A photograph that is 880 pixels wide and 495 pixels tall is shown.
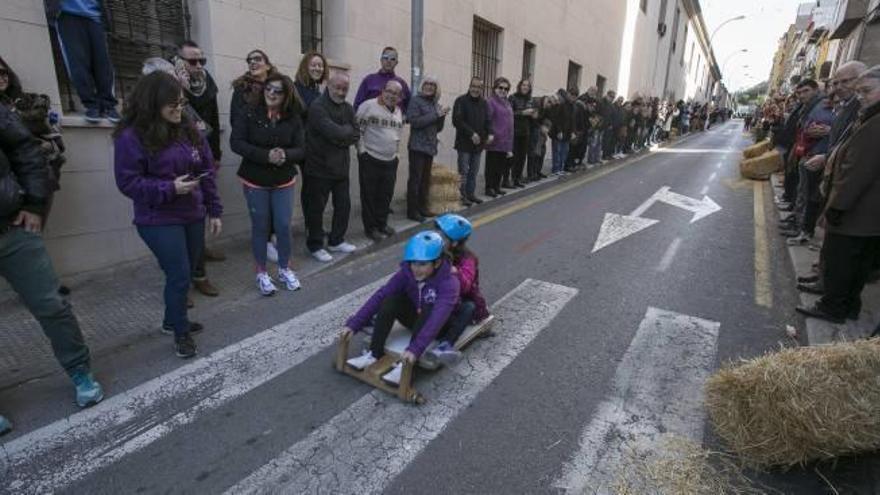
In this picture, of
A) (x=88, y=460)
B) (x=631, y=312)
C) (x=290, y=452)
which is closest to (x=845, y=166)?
(x=631, y=312)

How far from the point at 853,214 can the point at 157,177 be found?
5.18m

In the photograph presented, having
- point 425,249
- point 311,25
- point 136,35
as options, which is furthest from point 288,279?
point 311,25

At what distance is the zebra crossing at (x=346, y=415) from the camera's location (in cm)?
249

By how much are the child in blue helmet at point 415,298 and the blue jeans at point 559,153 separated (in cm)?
938

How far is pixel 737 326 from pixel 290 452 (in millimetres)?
3650

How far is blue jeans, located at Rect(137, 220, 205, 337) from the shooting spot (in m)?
3.39

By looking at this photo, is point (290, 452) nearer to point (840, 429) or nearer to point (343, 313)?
point (343, 313)

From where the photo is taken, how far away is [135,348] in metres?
3.69

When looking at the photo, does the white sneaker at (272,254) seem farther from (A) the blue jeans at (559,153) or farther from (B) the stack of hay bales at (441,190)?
(A) the blue jeans at (559,153)

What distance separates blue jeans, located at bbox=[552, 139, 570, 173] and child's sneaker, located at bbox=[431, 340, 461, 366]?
9.53 metres

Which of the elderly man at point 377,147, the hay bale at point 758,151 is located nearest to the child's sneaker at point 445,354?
the elderly man at point 377,147

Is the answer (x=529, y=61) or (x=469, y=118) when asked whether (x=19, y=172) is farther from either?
(x=529, y=61)

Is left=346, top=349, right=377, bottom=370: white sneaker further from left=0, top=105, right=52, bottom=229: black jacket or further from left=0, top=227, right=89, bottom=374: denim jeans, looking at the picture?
left=0, top=105, right=52, bottom=229: black jacket

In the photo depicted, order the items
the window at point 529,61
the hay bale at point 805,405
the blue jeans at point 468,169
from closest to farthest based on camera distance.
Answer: the hay bale at point 805,405, the blue jeans at point 468,169, the window at point 529,61
